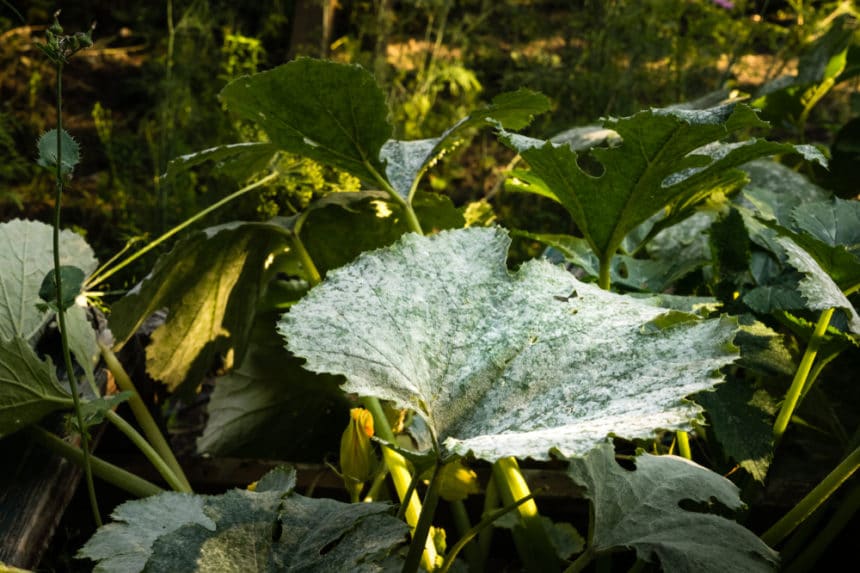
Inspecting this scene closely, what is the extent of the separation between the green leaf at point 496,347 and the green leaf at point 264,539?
110 millimetres

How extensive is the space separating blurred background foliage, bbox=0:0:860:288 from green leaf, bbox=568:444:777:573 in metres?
1.17

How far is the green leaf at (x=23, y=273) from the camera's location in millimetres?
1137

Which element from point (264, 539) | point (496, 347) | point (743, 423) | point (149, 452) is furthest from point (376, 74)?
point (264, 539)

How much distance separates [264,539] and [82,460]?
18.3 inches

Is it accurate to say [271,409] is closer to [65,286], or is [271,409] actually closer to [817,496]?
[65,286]

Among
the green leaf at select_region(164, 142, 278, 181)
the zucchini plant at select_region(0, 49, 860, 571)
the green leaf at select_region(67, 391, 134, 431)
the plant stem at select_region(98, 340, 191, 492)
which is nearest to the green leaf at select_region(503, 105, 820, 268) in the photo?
the zucchini plant at select_region(0, 49, 860, 571)

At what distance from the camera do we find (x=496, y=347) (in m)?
0.77

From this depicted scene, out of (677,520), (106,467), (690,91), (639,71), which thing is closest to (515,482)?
(677,520)

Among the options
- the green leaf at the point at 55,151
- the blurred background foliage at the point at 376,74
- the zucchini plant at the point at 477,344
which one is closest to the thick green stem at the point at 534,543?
the zucchini plant at the point at 477,344

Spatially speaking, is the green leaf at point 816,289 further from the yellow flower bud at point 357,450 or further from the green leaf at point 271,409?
the green leaf at point 271,409

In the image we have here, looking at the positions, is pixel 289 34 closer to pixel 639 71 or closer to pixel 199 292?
pixel 639 71

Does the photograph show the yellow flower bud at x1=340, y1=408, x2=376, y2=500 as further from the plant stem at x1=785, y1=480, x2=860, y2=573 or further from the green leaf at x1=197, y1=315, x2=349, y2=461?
the plant stem at x1=785, y1=480, x2=860, y2=573

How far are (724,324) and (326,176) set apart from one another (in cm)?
130

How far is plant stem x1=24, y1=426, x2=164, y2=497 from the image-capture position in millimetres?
1041
